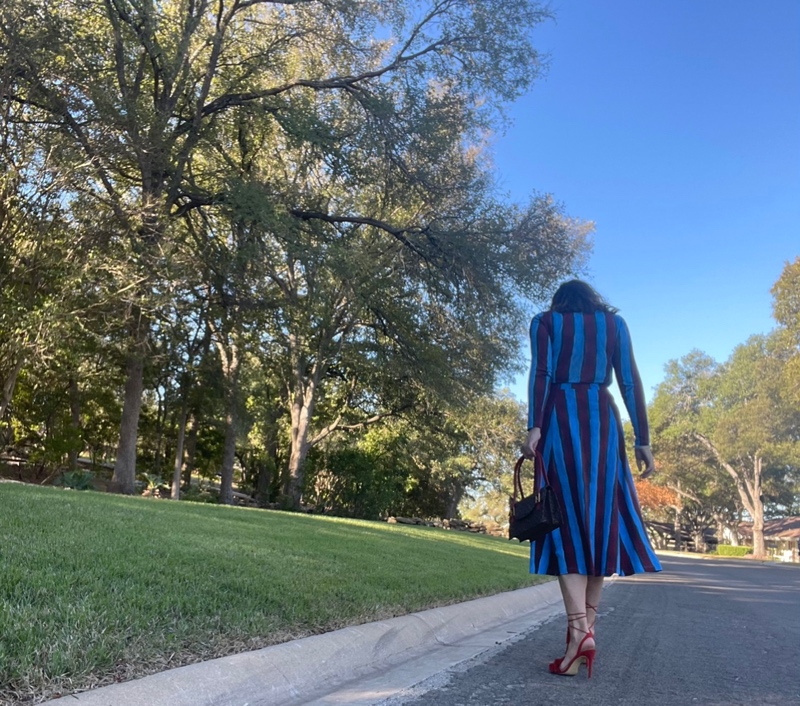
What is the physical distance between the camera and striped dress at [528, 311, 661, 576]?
3.79 metres

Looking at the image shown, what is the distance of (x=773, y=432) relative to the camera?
126ft

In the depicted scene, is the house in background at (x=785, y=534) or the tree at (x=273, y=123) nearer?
the tree at (x=273, y=123)

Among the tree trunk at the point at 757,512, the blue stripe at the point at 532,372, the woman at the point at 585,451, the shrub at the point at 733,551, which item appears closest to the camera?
the woman at the point at 585,451

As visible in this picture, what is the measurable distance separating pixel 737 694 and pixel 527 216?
10859 millimetres

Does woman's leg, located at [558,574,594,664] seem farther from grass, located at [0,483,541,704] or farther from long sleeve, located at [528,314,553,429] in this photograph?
grass, located at [0,483,541,704]

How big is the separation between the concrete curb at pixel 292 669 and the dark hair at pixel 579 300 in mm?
2252

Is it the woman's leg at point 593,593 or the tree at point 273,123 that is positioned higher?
the tree at point 273,123

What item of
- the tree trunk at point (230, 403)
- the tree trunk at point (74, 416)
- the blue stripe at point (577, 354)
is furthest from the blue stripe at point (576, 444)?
the tree trunk at point (74, 416)

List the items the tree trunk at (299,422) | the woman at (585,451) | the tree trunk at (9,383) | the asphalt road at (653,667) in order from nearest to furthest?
1. the asphalt road at (653,667)
2. the woman at (585,451)
3. the tree trunk at (9,383)
4. the tree trunk at (299,422)

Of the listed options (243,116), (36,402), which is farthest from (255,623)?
(36,402)

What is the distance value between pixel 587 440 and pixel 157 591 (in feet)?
8.44

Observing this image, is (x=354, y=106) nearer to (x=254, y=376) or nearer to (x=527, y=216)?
(x=527, y=216)

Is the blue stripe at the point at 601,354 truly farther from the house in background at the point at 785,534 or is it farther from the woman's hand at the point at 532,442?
the house in background at the point at 785,534

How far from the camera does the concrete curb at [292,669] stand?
260 centimetres
